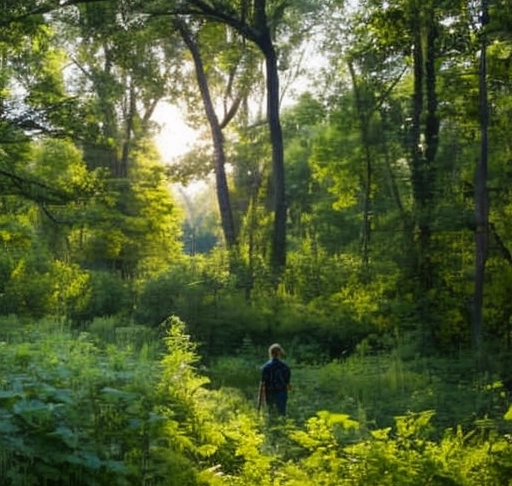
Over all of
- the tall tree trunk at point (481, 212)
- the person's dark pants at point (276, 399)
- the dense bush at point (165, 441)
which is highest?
the tall tree trunk at point (481, 212)

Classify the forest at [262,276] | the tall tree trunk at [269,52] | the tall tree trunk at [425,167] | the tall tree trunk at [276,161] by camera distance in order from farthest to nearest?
the tall tree trunk at [276,161]
the tall tree trunk at [269,52]
the tall tree trunk at [425,167]
the forest at [262,276]

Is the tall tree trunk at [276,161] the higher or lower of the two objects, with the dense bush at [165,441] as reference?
higher

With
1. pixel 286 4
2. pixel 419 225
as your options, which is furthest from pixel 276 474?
pixel 286 4

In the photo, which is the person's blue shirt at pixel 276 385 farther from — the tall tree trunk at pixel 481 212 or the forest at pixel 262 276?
the tall tree trunk at pixel 481 212

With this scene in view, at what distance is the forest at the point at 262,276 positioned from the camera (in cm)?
677

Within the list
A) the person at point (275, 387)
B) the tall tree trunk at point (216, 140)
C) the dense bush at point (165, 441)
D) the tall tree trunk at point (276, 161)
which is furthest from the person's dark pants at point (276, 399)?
the tall tree trunk at point (216, 140)

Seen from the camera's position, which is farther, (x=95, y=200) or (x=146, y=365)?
(x=95, y=200)

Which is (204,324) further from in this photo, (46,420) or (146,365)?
(46,420)

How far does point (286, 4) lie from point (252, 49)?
550 cm

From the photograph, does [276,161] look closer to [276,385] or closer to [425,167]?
[425,167]

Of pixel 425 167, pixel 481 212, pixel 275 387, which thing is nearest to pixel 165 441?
pixel 275 387

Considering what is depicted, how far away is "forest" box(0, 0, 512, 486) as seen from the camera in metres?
6.77

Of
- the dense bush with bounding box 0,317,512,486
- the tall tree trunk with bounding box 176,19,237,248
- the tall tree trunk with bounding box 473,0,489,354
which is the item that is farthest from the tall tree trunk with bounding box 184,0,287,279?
the dense bush with bounding box 0,317,512,486

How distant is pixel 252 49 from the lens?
32375 mm
